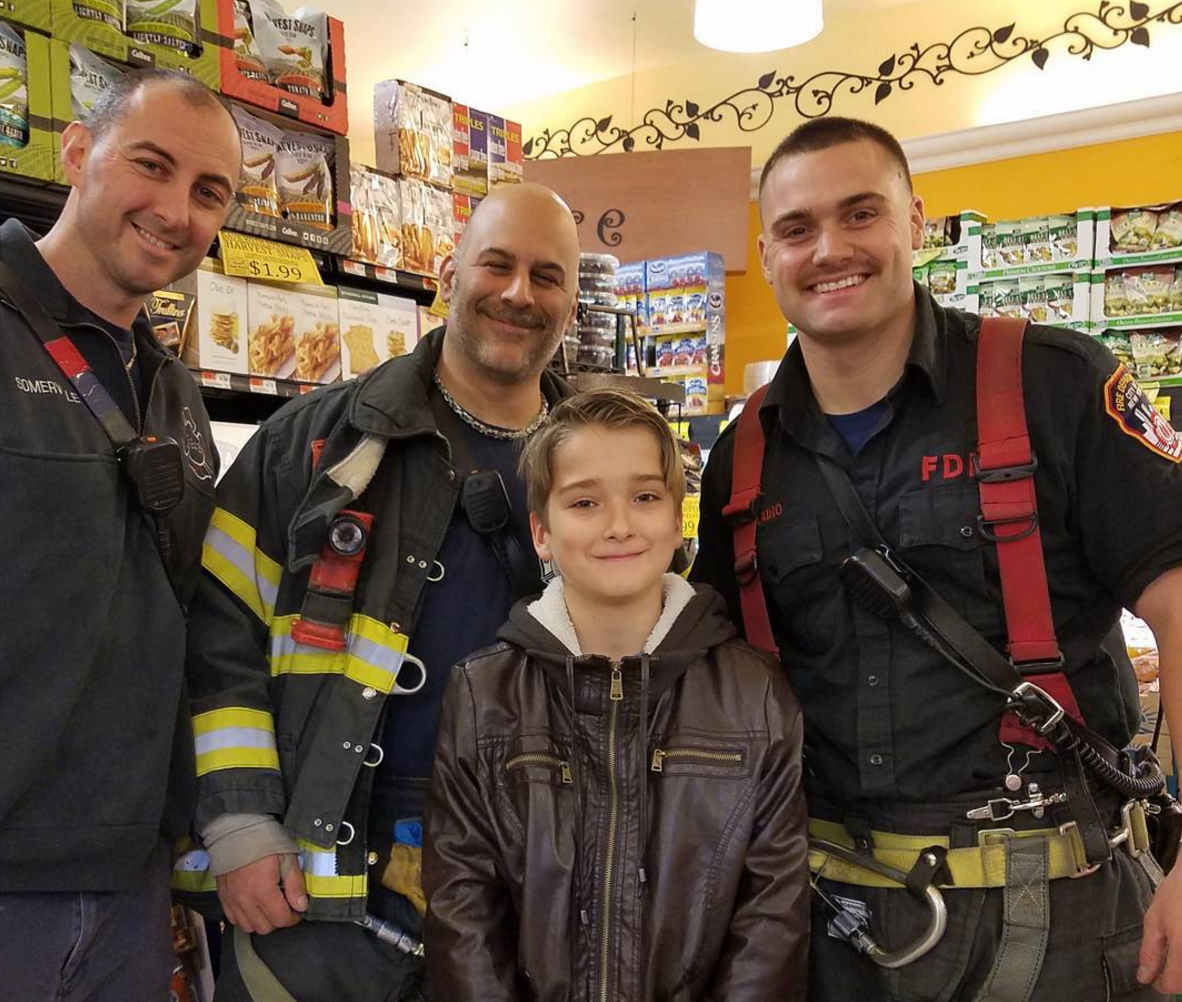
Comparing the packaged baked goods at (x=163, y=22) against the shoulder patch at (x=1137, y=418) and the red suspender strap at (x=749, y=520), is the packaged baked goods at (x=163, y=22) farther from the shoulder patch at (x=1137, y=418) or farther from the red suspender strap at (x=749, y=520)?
the shoulder patch at (x=1137, y=418)

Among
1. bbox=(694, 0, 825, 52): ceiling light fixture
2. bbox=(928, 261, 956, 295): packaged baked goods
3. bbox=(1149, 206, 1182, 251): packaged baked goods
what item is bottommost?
bbox=(928, 261, 956, 295): packaged baked goods

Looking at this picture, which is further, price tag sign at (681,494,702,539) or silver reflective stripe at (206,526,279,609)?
price tag sign at (681,494,702,539)

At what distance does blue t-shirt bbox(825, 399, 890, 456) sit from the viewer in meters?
1.84

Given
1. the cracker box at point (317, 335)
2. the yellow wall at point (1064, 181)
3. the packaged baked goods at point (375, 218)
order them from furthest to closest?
the yellow wall at point (1064, 181)
the packaged baked goods at point (375, 218)
the cracker box at point (317, 335)

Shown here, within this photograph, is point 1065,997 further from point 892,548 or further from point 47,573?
point 47,573

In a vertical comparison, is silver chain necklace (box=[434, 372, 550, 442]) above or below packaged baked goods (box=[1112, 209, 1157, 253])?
below

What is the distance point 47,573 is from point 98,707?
0.26 m

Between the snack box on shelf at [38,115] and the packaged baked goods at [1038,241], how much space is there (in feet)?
13.0

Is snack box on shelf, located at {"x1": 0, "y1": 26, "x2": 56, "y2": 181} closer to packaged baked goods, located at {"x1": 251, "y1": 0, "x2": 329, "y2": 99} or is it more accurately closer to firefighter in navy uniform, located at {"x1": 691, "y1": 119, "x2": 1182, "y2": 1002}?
packaged baked goods, located at {"x1": 251, "y1": 0, "x2": 329, "y2": 99}

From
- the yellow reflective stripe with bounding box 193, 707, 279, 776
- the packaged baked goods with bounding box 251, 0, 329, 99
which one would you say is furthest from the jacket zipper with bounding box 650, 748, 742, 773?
the packaged baked goods with bounding box 251, 0, 329, 99

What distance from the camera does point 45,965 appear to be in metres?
1.58

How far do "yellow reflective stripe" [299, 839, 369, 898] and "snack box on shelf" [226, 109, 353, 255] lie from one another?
1.98 m

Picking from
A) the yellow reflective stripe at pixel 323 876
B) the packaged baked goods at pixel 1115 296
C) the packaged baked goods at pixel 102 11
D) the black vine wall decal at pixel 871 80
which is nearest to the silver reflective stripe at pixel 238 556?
the yellow reflective stripe at pixel 323 876

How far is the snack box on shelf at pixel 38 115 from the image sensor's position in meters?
2.41
